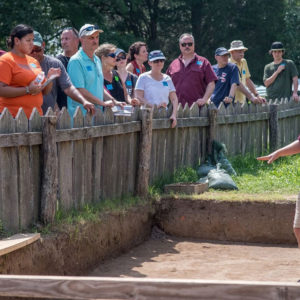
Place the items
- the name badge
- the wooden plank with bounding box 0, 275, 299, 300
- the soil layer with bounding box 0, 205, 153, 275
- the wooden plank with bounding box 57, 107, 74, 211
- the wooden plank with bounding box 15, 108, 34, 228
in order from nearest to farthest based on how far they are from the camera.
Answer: the wooden plank with bounding box 0, 275, 299, 300, the soil layer with bounding box 0, 205, 153, 275, the wooden plank with bounding box 15, 108, 34, 228, the wooden plank with bounding box 57, 107, 74, 211, the name badge

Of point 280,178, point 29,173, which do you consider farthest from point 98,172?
point 280,178

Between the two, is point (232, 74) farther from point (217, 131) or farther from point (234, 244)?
point (234, 244)

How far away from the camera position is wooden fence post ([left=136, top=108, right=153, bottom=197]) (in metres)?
9.27

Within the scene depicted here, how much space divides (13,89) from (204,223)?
11.1 ft

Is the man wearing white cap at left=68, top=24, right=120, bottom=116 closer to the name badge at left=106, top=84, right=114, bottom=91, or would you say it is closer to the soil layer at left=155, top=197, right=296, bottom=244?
the name badge at left=106, top=84, right=114, bottom=91

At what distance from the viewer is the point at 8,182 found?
6691 mm

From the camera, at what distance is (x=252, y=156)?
41.3 feet

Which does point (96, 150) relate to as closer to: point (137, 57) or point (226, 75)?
point (137, 57)

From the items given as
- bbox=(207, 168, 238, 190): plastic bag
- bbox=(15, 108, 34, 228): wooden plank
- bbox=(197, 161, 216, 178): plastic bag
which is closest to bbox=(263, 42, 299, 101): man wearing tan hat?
bbox=(197, 161, 216, 178): plastic bag

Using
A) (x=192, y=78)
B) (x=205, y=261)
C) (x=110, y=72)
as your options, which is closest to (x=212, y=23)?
(x=192, y=78)

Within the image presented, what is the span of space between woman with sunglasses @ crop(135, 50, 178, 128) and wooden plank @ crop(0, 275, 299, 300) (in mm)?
5625

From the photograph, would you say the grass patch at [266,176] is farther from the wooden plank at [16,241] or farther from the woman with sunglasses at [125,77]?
the wooden plank at [16,241]

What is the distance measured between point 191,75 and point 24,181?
4649mm

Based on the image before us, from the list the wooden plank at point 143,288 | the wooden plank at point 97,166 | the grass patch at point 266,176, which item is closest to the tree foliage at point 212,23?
the grass patch at point 266,176
